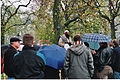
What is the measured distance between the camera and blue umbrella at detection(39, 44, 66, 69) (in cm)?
485

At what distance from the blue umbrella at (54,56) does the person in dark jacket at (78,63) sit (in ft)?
1.27

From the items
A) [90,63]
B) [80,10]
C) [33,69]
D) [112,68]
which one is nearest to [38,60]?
[33,69]

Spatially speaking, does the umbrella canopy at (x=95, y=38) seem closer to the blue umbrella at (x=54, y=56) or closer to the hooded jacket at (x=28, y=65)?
the blue umbrella at (x=54, y=56)

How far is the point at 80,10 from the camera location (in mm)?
12547

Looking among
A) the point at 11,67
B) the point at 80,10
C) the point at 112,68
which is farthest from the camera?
the point at 80,10

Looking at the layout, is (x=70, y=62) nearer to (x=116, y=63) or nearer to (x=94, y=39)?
(x=116, y=63)

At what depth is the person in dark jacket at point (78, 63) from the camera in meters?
4.47

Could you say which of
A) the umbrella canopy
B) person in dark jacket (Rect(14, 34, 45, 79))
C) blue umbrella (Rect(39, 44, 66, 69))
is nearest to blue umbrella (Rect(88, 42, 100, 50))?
the umbrella canopy

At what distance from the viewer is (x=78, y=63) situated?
4477 millimetres

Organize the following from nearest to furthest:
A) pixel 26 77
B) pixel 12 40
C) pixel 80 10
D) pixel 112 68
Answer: pixel 26 77 → pixel 12 40 → pixel 112 68 → pixel 80 10

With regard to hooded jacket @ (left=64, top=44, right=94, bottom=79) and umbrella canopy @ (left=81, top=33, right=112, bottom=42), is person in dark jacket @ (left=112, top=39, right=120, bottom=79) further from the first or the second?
hooded jacket @ (left=64, top=44, right=94, bottom=79)

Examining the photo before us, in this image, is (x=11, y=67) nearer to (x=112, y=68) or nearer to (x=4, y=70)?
(x=4, y=70)

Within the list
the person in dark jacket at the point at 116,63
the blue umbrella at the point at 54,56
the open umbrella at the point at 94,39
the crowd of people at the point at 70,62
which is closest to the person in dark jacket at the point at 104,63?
the crowd of people at the point at 70,62

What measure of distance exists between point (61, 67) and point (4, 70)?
150cm
